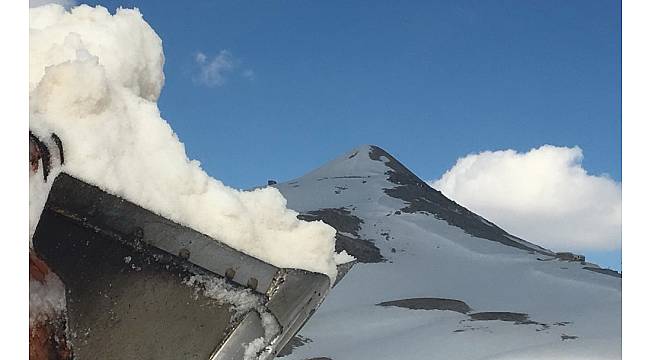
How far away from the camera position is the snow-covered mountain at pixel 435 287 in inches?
607

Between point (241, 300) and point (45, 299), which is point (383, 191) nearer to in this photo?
point (241, 300)

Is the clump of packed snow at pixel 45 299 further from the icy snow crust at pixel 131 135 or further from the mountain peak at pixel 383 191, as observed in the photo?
the mountain peak at pixel 383 191

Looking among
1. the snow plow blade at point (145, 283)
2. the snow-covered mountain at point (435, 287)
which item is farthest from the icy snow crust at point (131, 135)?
the snow-covered mountain at point (435, 287)

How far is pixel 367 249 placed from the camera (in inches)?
1095

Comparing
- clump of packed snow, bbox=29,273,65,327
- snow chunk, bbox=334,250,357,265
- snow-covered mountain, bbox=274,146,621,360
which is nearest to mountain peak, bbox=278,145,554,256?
Result: snow-covered mountain, bbox=274,146,621,360

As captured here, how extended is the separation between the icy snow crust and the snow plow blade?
0.21 ft

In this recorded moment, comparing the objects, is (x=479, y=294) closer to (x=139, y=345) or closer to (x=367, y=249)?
(x=367, y=249)

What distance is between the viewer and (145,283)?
2.00 m

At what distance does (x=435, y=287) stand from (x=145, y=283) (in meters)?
22.7

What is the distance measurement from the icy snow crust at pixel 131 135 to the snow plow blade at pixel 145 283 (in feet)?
0.21

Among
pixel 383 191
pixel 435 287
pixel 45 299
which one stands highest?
pixel 383 191

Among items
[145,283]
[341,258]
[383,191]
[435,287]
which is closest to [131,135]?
[145,283]

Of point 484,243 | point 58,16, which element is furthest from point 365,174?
point 58,16

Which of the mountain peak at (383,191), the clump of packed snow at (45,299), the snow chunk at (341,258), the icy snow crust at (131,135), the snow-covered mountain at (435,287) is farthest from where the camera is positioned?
the mountain peak at (383,191)
